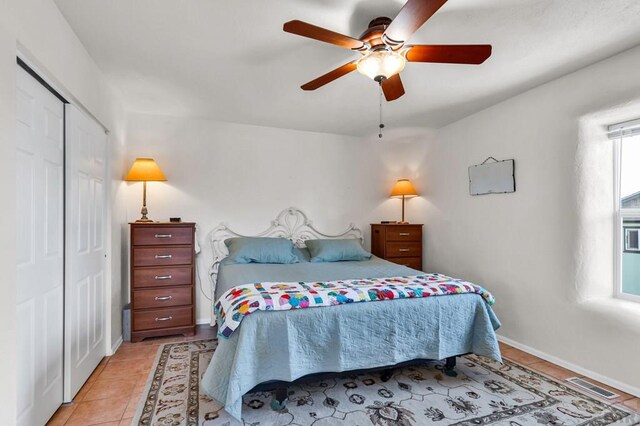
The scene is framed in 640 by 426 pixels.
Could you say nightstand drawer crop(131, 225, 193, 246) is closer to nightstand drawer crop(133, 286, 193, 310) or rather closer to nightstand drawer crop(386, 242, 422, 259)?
nightstand drawer crop(133, 286, 193, 310)

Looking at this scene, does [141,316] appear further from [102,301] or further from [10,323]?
[10,323]

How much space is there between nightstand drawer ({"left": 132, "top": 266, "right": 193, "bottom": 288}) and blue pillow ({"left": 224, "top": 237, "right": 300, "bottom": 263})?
442 millimetres

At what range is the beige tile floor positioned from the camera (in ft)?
6.39

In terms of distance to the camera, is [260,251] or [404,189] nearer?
[260,251]

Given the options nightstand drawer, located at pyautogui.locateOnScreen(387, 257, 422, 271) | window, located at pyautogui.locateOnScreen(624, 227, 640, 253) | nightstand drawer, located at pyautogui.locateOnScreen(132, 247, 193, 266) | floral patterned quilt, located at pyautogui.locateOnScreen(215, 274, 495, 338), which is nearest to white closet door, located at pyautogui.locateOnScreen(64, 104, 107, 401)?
nightstand drawer, located at pyautogui.locateOnScreen(132, 247, 193, 266)

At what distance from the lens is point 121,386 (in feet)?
7.58

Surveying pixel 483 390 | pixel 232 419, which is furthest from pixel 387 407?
pixel 232 419

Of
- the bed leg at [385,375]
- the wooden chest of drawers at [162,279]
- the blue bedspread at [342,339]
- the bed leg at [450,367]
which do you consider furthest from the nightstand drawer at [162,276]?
the bed leg at [450,367]

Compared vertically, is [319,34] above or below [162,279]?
above

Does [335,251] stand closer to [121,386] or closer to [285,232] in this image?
[285,232]

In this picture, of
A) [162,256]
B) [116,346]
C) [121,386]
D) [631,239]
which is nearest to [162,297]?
[162,256]

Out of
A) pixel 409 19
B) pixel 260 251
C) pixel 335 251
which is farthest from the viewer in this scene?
pixel 335 251

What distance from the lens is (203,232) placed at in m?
3.83

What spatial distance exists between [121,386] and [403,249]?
325 centimetres
